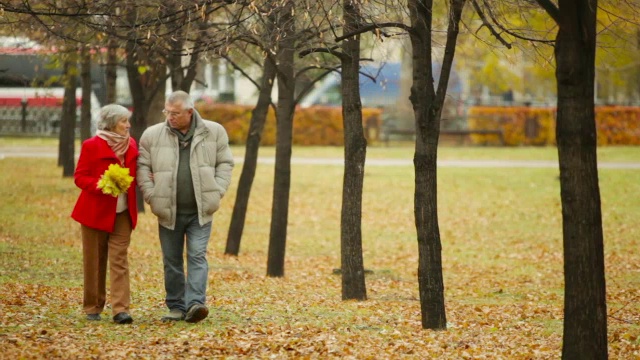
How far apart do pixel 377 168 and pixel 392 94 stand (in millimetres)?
21901

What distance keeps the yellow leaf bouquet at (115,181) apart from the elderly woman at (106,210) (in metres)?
0.12

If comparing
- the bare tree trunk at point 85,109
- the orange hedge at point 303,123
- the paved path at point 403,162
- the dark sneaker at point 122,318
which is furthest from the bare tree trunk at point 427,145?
the orange hedge at point 303,123

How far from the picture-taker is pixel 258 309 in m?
9.92

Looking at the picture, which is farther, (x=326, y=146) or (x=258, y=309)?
(x=326, y=146)

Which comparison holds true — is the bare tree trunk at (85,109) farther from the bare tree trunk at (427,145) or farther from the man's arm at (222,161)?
the bare tree trunk at (427,145)

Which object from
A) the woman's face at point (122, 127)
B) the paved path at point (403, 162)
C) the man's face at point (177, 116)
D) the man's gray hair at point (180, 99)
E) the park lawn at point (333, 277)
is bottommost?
the park lawn at point (333, 277)

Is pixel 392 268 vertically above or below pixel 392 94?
below

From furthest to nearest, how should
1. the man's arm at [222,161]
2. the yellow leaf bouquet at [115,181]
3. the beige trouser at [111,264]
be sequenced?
the man's arm at [222,161], the beige trouser at [111,264], the yellow leaf bouquet at [115,181]

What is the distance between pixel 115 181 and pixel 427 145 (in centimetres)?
252

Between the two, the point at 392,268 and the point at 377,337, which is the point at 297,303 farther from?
the point at 392,268

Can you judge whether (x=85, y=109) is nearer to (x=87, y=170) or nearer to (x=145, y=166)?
(x=145, y=166)

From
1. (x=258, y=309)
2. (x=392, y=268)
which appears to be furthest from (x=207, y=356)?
(x=392, y=268)

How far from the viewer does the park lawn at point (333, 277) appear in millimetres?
7902

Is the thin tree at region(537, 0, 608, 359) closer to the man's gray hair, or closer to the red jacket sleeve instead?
the man's gray hair
